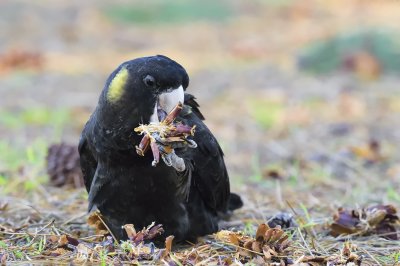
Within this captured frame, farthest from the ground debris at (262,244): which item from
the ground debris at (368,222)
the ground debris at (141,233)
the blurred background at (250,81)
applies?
the blurred background at (250,81)

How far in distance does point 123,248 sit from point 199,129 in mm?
739

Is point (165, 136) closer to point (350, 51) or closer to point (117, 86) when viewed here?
point (117, 86)

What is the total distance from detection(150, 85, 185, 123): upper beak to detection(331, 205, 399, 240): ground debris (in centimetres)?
114

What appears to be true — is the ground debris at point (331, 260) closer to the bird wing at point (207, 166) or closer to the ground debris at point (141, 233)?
the ground debris at point (141, 233)

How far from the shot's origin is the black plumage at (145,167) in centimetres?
Answer: 300

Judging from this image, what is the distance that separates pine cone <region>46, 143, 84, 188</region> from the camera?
183 inches

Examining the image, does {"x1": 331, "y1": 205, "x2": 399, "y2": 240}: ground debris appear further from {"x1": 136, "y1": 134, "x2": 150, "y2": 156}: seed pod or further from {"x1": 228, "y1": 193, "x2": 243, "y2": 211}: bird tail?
{"x1": 136, "y1": 134, "x2": 150, "y2": 156}: seed pod

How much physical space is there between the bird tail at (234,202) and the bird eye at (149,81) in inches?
47.0

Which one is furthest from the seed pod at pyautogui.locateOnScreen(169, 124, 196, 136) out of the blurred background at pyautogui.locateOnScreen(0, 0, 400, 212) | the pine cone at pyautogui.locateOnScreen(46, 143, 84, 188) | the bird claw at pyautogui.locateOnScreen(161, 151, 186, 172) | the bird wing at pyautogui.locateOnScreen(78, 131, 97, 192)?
the pine cone at pyautogui.locateOnScreen(46, 143, 84, 188)

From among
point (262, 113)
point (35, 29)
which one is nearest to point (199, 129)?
point (262, 113)

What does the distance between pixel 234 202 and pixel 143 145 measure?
4.13 ft

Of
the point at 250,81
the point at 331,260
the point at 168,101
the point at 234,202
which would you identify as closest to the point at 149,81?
the point at 168,101

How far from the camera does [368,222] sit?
142 inches

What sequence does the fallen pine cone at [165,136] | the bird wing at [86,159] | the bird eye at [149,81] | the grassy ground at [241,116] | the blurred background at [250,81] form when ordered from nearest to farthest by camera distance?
the fallen pine cone at [165,136] → the bird eye at [149,81] → the grassy ground at [241,116] → the bird wing at [86,159] → the blurred background at [250,81]
